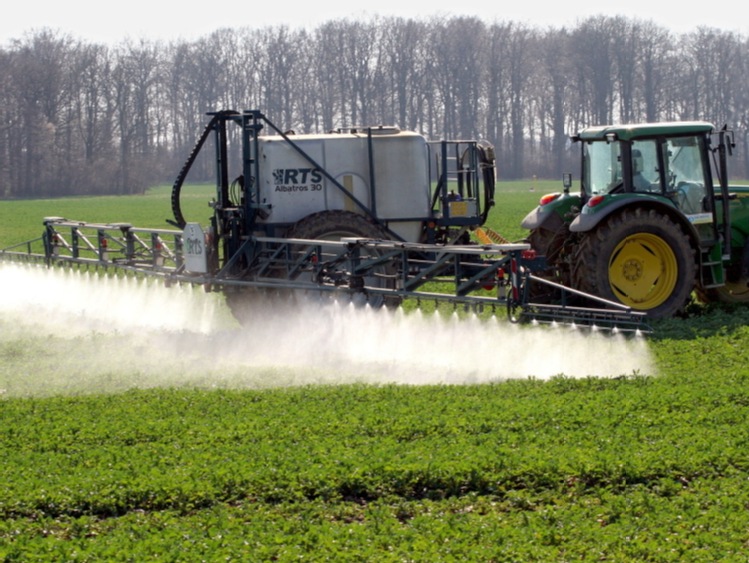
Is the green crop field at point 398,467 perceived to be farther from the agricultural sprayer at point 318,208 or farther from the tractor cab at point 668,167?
the agricultural sprayer at point 318,208

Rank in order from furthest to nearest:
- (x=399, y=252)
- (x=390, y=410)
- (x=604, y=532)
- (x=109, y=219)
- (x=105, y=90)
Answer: (x=105, y=90) → (x=109, y=219) → (x=399, y=252) → (x=390, y=410) → (x=604, y=532)

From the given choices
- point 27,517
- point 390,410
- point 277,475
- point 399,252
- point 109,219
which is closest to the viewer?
point 27,517

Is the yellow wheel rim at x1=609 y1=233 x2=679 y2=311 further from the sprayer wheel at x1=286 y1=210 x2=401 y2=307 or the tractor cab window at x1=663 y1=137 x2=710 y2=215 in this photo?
the sprayer wheel at x1=286 y1=210 x2=401 y2=307

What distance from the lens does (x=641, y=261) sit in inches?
486

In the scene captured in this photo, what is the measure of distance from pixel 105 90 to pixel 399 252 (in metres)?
76.5

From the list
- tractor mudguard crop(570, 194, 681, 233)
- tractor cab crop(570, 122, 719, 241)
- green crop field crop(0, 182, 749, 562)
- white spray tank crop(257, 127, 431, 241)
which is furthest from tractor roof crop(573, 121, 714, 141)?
green crop field crop(0, 182, 749, 562)

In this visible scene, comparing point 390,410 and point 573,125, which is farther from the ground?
point 573,125

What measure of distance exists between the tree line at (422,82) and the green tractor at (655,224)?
70.8m

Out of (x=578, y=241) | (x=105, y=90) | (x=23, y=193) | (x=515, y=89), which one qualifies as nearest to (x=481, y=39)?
(x=515, y=89)

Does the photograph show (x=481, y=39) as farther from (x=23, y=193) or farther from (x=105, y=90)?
(x=23, y=193)

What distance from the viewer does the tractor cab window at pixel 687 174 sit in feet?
41.7

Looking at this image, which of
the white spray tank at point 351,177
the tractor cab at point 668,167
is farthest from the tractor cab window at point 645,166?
the white spray tank at point 351,177

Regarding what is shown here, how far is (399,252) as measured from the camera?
40.7ft

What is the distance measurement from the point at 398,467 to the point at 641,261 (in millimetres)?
6000
